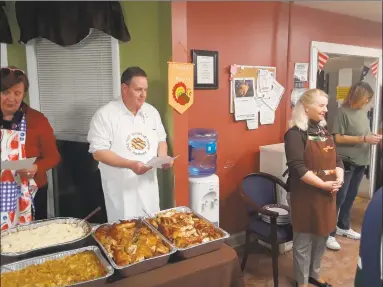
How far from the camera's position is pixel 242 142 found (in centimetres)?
268

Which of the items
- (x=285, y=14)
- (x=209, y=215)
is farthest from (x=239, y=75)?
(x=209, y=215)

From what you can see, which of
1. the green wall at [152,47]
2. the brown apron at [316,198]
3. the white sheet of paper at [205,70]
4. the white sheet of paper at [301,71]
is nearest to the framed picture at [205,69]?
the white sheet of paper at [205,70]

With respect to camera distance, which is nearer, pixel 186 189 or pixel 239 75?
pixel 186 189

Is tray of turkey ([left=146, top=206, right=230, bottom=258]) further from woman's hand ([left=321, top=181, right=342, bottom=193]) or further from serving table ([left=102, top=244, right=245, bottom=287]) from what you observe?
woman's hand ([left=321, top=181, right=342, bottom=193])

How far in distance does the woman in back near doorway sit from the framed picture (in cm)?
91

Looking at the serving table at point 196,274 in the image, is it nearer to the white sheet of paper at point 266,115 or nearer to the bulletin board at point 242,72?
the bulletin board at point 242,72

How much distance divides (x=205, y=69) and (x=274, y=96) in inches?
28.1

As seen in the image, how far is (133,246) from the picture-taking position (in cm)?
123

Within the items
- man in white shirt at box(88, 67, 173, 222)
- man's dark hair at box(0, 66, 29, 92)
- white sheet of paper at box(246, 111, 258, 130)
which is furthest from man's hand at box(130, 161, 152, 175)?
white sheet of paper at box(246, 111, 258, 130)

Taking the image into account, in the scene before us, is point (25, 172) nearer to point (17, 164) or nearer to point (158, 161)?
point (17, 164)

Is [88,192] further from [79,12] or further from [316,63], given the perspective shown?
[316,63]

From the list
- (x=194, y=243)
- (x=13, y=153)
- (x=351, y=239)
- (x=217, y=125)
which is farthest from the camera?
(x=351, y=239)

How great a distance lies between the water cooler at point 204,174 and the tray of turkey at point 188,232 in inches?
25.8

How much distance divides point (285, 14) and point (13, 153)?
2.33 meters
